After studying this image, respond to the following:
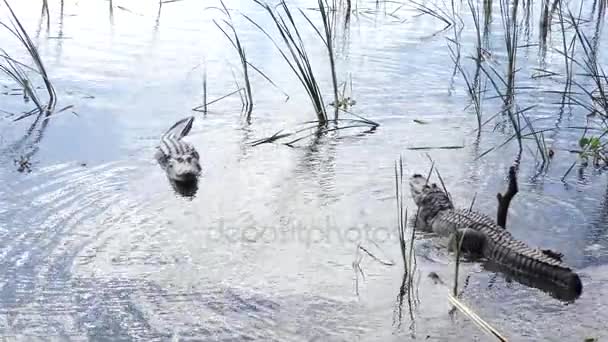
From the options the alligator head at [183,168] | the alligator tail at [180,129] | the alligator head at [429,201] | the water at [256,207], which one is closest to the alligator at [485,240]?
the alligator head at [429,201]

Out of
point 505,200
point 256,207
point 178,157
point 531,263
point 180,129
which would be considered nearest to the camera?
point 531,263

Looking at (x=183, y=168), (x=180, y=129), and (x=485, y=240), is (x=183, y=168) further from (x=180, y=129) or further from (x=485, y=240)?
(x=485, y=240)

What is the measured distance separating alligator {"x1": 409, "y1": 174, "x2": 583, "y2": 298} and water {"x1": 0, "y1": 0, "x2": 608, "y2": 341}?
5.2 inches

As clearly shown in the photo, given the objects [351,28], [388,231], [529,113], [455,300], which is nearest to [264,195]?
[388,231]

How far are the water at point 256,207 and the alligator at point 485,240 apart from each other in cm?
13

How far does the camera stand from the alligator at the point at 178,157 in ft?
20.6

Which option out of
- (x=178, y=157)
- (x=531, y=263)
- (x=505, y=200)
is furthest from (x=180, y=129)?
(x=531, y=263)

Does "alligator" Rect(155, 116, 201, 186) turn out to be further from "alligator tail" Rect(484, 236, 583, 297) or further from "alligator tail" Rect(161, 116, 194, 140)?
"alligator tail" Rect(484, 236, 583, 297)

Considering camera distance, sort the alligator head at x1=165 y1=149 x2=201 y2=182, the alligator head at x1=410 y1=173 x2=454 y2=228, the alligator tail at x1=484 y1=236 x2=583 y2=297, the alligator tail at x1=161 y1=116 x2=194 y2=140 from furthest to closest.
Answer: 1. the alligator tail at x1=161 y1=116 x2=194 y2=140
2. the alligator head at x1=165 y1=149 x2=201 y2=182
3. the alligator head at x1=410 y1=173 x2=454 y2=228
4. the alligator tail at x1=484 y1=236 x2=583 y2=297

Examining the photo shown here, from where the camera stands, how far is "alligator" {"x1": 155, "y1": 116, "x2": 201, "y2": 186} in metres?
6.29

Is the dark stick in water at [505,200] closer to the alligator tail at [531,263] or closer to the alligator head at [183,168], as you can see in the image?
the alligator tail at [531,263]

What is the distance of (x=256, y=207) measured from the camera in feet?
19.1

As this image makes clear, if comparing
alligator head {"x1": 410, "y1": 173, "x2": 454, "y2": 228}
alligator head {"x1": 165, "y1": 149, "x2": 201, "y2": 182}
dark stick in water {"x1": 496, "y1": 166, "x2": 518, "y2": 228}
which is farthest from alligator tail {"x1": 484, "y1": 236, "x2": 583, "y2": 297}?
alligator head {"x1": 165, "y1": 149, "x2": 201, "y2": 182}

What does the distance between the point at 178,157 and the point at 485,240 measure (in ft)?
7.59
